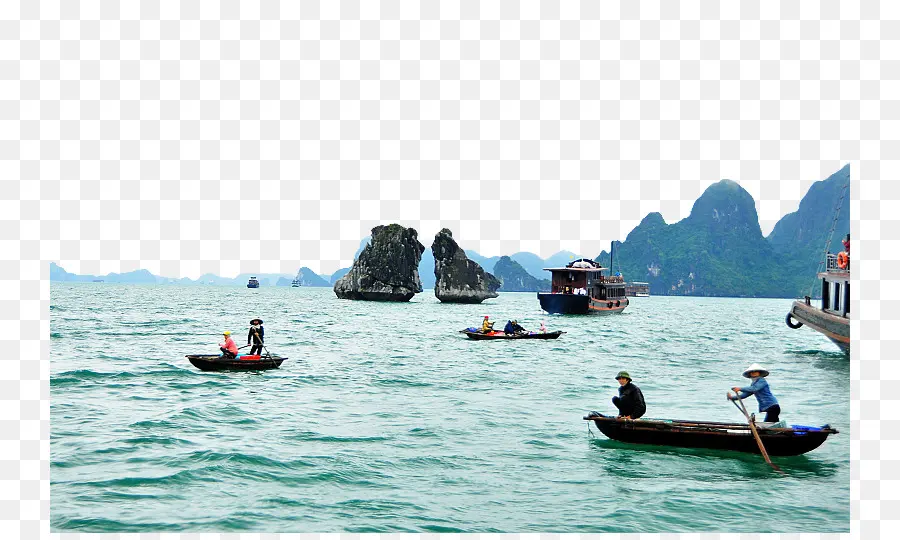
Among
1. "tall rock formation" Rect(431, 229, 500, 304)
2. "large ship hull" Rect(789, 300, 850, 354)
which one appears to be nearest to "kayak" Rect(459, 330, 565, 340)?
"large ship hull" Rect(789, 300, 850, 354)

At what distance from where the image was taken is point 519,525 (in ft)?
34.0

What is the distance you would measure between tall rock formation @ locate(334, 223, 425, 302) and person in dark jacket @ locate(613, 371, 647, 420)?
399 feet

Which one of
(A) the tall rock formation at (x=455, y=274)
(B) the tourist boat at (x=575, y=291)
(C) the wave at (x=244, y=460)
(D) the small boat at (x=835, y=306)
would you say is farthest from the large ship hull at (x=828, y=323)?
(A) the tall rock formation at (x=455, y=274)

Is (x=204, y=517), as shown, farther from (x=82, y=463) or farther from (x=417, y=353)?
(x=417, y=353)

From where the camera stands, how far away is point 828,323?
3105 cm

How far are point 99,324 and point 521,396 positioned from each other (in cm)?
5416

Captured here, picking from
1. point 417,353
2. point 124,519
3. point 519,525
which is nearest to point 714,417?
point 519,525

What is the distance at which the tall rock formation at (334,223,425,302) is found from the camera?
136250 mm

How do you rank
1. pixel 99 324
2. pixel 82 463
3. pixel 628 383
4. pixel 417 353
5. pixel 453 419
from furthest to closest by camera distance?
pixel 99 324 < pixel 417 353 < pixel 453 419 < pixel 628 383 < pixel 82 463

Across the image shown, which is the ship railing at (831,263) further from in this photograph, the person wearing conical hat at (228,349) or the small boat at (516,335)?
the person wearing conical hat at (228,349)

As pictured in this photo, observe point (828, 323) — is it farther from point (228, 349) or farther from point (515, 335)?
point (228, 349)

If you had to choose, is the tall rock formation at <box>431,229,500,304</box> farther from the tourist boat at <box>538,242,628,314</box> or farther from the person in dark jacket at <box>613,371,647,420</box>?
the person in dark jacket at <box>613,371,647,420</box>

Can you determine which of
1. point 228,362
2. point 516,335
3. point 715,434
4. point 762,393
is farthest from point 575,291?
point 715,434

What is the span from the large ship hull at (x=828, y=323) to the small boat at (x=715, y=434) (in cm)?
1778
